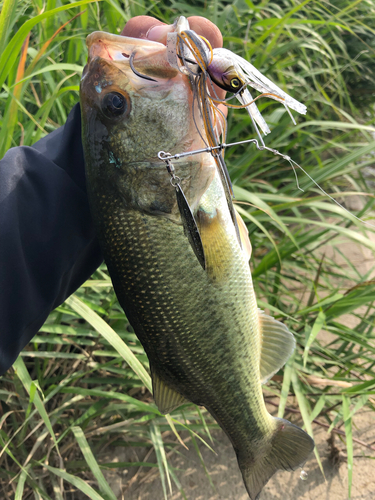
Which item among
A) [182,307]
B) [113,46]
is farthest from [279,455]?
[113,46]

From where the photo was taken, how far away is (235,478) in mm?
2277

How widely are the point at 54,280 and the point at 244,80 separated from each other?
84 cm

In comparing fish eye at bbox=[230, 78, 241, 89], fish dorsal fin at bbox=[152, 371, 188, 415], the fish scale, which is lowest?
fish dorsal fin at bbox=[152, 371, 188, 415]

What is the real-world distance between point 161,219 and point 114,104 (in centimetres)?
33

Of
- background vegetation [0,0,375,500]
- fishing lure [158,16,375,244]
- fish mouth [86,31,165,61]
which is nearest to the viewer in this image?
fishing lure [158,16,375,244]

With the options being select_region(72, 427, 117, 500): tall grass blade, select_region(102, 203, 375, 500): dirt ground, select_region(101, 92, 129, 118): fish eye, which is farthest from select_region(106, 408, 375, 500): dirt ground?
select_region(101, 92, 129, 118): fish eye

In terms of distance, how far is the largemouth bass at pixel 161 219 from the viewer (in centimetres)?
109

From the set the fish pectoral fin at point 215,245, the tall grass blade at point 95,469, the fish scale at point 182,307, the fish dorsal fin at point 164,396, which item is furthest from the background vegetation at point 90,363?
the fish pectoral fin at point 215,245

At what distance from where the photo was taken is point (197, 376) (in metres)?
1.30

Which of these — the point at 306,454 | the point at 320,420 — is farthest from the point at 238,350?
the point at 320,420

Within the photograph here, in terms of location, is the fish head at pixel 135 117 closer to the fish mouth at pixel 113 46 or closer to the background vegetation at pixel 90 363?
the fish mouth at pixel 113 46

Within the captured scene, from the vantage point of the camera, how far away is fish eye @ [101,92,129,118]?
1.08 meters

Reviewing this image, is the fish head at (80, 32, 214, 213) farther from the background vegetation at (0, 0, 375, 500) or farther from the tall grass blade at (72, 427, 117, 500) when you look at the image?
the tall grass blade at (72, 427, 117, 500)

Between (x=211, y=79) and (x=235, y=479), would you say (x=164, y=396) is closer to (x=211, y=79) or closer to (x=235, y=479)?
Answer: (x=211, y=79)
